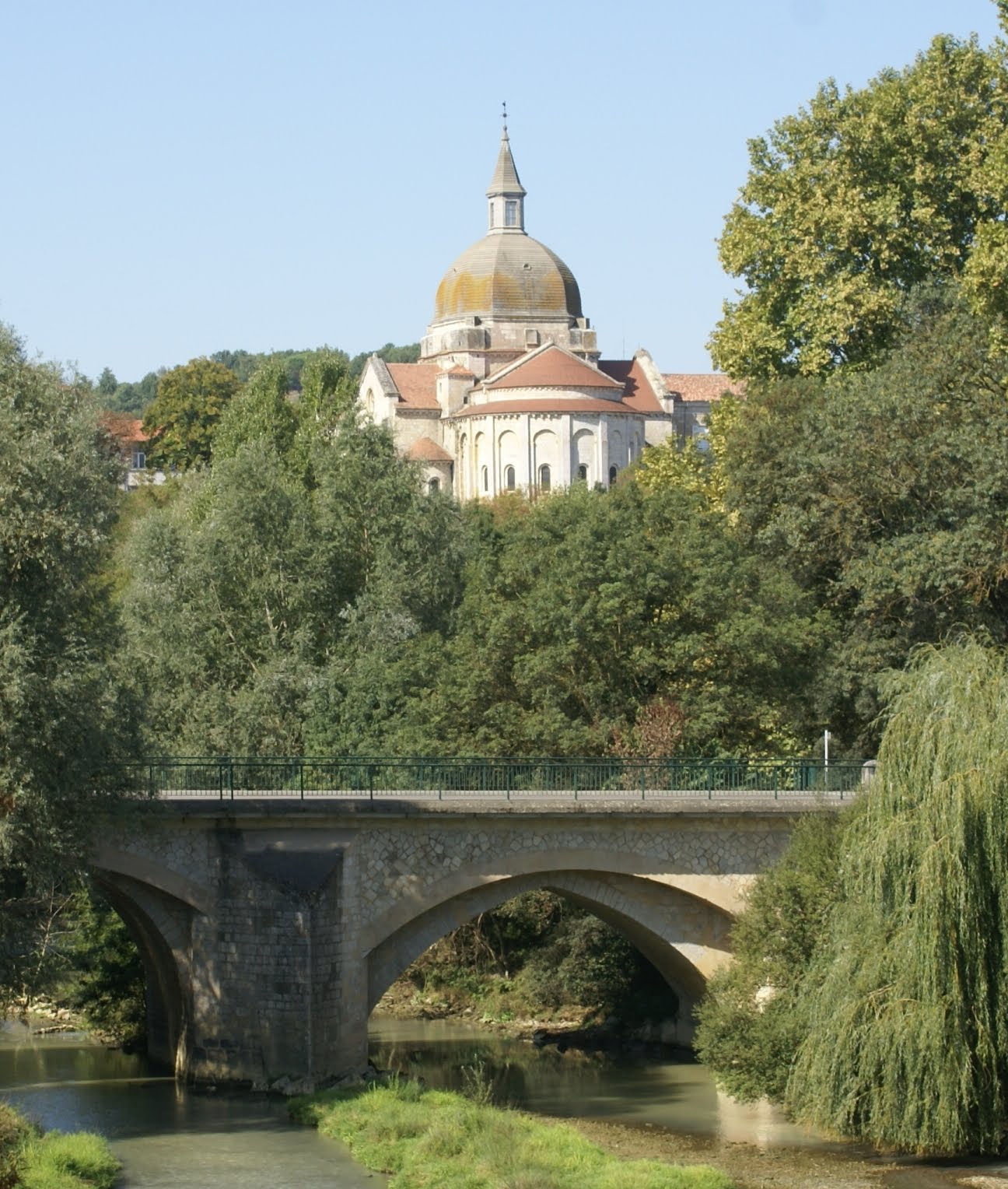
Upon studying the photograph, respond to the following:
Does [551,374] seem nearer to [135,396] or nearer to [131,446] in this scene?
[131,446]

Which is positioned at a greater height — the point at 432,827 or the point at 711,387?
the point at 711,387

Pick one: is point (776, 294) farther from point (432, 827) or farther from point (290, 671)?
point (432, 827)

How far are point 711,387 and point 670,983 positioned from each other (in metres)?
69.8

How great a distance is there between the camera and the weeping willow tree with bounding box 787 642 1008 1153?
67.5 feet

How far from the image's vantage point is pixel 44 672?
21781 mm

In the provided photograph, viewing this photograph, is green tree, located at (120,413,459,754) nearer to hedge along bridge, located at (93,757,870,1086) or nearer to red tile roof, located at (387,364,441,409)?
hedge along bridge, located at (93,757,870,1086)

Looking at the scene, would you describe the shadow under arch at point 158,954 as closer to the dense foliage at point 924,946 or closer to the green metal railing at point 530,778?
the green metal railing at point 530,778

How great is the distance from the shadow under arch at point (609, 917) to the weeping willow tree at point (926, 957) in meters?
5.55

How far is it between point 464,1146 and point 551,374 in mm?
64573

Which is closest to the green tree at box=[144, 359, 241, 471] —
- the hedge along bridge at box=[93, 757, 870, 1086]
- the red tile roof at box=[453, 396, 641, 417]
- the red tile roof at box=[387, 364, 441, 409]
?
the red tile roof at box=[387, 364, 441, 409]

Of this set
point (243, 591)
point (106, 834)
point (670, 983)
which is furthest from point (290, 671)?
point (106, 834)

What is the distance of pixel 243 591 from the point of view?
122ft

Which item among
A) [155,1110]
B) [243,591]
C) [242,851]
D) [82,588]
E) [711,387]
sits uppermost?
[711,387]

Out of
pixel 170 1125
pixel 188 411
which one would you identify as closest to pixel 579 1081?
pixel 170 1125
